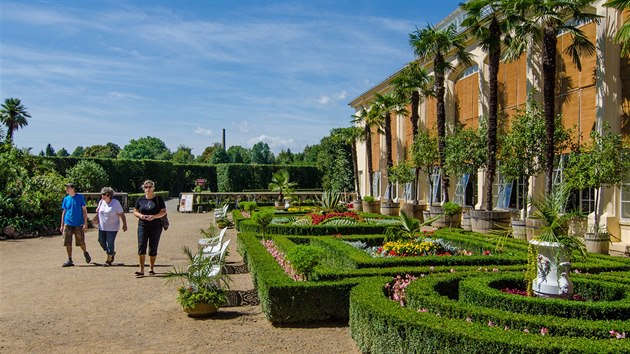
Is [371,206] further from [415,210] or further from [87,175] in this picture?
[87,175]

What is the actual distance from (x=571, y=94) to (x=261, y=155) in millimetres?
102266

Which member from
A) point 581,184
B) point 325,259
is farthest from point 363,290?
point 581,184

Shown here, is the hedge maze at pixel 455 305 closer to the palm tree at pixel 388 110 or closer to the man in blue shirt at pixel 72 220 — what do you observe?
the man in blue shirt at pixel 72 220

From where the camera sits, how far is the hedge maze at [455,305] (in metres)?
4.43

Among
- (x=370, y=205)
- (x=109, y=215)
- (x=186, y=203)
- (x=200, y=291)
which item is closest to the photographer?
(x=200, y=291)

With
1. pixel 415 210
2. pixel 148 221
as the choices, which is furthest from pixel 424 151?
pixel 148 221

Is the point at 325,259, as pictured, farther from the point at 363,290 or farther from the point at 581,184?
the point at 581,184

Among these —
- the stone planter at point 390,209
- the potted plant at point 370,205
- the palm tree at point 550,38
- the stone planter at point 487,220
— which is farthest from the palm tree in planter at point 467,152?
the potted plant at point 370,205

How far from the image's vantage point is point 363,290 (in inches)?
252

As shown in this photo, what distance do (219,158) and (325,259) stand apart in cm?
7740

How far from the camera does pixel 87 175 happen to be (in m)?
40.0

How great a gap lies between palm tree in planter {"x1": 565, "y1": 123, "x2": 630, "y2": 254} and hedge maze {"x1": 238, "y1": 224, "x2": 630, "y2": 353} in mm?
2734

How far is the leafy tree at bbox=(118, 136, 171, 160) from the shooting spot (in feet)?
360

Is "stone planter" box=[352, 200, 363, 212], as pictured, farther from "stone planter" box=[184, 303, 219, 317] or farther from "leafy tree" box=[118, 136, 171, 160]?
"leafy tree" box=[118, 136, 171, 160]
